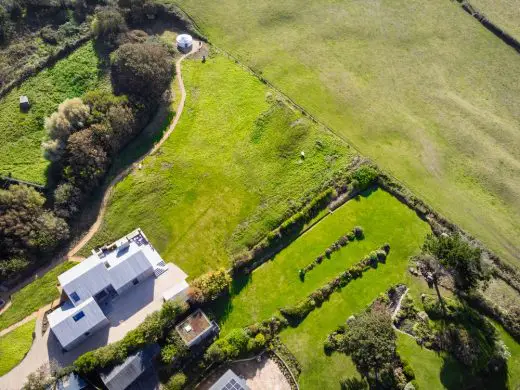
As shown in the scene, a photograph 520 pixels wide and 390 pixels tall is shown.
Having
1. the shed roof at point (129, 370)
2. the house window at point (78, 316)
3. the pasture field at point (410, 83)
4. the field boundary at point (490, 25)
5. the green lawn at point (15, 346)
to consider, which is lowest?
the green lawn at point (15, 346)

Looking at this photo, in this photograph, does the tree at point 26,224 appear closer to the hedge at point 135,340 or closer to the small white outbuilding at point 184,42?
the hedge at point 135,340

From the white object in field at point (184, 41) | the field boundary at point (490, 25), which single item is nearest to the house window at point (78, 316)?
the white object in field at point (184, 41)

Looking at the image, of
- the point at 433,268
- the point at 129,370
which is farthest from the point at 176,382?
the point at 433,268

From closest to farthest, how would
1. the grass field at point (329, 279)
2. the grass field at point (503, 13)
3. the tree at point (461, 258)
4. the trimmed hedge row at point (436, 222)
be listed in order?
the tree at point (461, 258) < the grass field at point (329, 279) < the trimmed hedge row at point (436, 222) < the grass field at point (503, 13)

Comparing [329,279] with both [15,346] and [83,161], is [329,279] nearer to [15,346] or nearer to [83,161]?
[83,161]

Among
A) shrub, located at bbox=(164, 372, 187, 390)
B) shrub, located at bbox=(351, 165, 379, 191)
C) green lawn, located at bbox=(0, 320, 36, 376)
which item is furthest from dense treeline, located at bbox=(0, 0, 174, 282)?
shrub, located at bbox=(351, 165, 379, 191)

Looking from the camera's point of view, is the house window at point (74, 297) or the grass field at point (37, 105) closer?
the house window at point (74, 297)

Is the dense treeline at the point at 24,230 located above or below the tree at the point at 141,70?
below

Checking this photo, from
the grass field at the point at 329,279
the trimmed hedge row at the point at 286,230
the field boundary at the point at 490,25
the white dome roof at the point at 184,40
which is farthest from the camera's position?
the white dome roof at the point at 184,40
